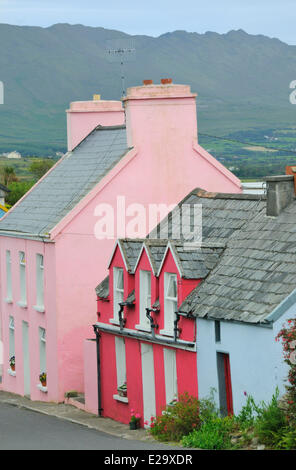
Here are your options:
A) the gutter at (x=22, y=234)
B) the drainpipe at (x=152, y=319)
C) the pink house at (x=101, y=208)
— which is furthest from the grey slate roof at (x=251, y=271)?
the gutter at (x=22, y=234)

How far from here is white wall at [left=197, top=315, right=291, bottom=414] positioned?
68.0 feet

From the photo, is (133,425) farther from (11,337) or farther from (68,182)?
(11,337)

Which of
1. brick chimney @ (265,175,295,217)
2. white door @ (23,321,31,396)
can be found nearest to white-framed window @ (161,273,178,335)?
brick chimney @ (265,175,295,217)

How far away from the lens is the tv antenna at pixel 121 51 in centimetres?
3856

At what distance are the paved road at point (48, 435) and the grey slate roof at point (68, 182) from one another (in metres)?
6.46

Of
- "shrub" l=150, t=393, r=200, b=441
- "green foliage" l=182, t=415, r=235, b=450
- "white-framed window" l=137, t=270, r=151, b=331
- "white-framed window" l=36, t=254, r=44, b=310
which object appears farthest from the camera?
"white-framed window" l=36, t=254, r=44, b=310

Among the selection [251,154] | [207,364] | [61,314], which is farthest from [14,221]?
[251,154]

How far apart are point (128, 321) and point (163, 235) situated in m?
2.79

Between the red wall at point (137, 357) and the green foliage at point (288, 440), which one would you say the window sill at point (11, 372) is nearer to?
the red wall at point (137, 357)

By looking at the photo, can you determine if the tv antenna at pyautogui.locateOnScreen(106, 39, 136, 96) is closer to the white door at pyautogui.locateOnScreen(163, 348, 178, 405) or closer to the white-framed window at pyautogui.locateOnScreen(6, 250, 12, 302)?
the white-framed window at pyautogui.locateOnScreen(6, 250, 12, 302)

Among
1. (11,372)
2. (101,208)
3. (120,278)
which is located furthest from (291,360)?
(11,372)

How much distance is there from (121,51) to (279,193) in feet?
54.2

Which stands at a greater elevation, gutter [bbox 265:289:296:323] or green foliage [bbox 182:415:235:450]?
gutter [bbox 265:289:296:323]

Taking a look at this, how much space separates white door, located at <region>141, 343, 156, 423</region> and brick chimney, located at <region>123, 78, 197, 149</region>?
349 inches
